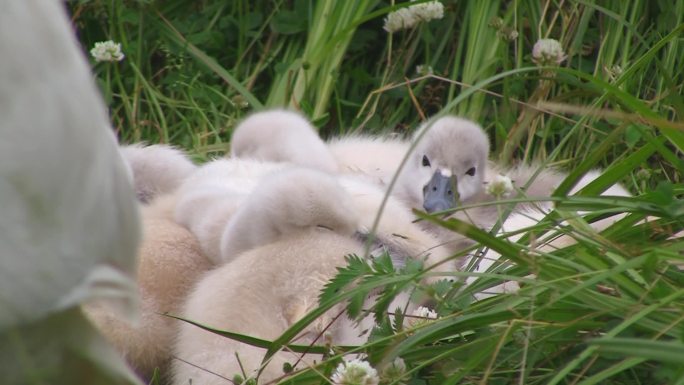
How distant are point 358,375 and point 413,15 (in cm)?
238

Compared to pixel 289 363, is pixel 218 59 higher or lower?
lower

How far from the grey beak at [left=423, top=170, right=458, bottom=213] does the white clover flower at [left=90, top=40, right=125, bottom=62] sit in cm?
130

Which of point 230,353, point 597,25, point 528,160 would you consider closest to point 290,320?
point 230,353

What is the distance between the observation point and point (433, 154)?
3.92 metres

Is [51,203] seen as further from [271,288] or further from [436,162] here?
[436,162]

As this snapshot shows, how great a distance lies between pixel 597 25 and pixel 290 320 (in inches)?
89.4

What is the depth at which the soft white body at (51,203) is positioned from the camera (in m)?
1.31

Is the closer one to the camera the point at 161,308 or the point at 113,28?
the point at 161,308

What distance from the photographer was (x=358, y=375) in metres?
2.23

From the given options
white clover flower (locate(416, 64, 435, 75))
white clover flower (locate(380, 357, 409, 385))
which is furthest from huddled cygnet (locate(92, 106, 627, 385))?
white clover flower (locate(416, 64, 435, 75))

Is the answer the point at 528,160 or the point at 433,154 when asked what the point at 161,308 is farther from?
the point at 528,160

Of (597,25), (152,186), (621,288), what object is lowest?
(152,186)

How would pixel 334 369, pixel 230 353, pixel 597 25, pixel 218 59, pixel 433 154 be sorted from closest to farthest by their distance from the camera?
pixel 334 369, pixel 230 353, pixel 433 154, pixel 597 25, pixel 218 59

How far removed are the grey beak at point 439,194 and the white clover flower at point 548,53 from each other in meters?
0.61
